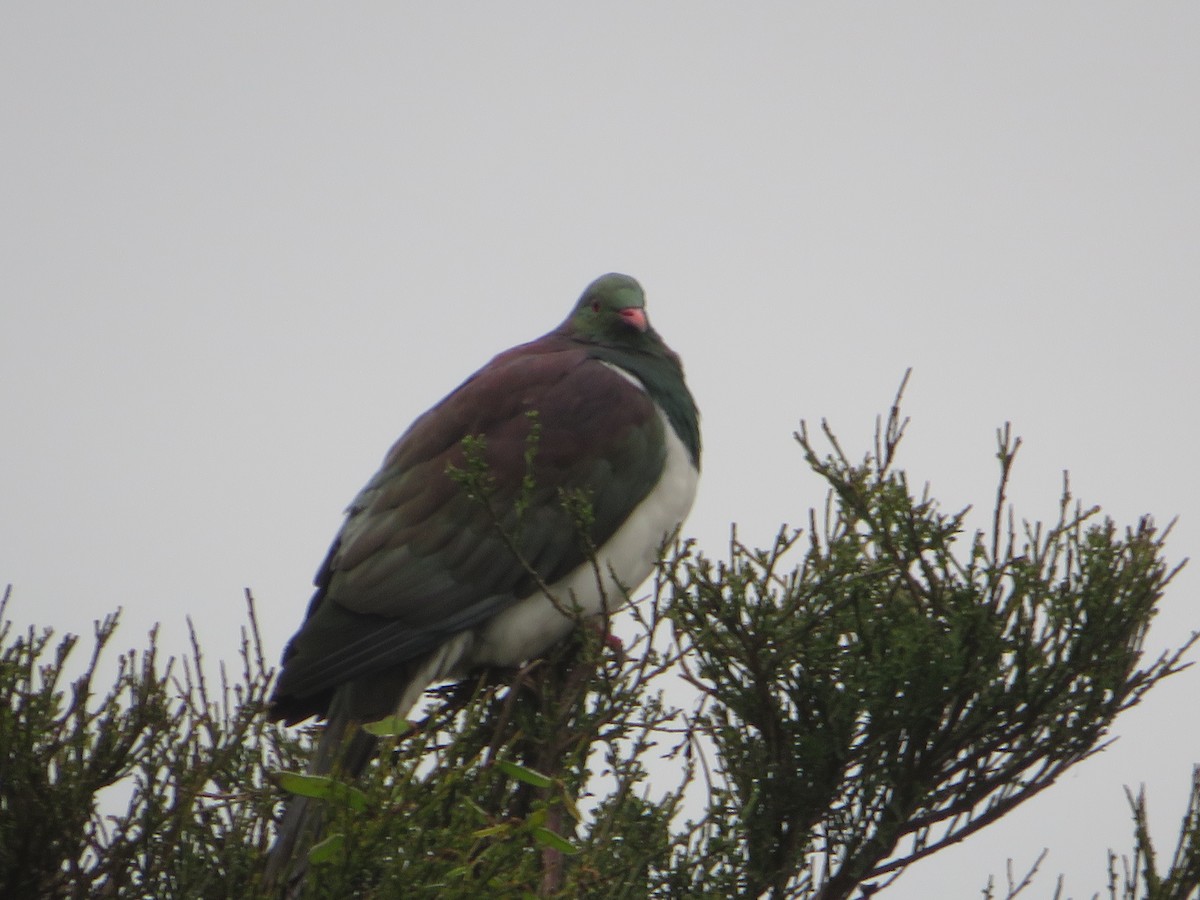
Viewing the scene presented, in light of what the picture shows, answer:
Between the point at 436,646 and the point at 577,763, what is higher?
the point at 436,646

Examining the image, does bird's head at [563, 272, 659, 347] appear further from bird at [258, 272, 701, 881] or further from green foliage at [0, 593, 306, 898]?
green foliage at [0, 593, 306, 898]

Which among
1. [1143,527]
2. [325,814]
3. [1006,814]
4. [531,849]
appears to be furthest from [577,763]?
[1143,527]

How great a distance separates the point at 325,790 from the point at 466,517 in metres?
1.83

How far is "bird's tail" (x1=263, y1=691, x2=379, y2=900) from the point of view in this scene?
2.83m

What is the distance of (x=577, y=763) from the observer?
9.74 ft

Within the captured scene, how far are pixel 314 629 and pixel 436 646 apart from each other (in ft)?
1.07

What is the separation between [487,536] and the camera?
13.3ft

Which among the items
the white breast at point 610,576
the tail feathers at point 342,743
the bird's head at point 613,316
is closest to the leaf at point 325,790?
the tail feathers at point 342,743

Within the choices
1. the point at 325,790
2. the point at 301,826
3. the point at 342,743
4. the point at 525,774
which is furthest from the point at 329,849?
the point at 301,826

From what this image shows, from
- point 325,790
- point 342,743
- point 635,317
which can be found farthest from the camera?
point 635,317

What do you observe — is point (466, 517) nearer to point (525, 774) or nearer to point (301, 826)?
point (301, 826)

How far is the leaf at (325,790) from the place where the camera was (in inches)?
88.0

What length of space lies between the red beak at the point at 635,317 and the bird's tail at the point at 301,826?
1.72 meters

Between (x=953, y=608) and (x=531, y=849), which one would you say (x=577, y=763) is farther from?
(x=953, y=608)
